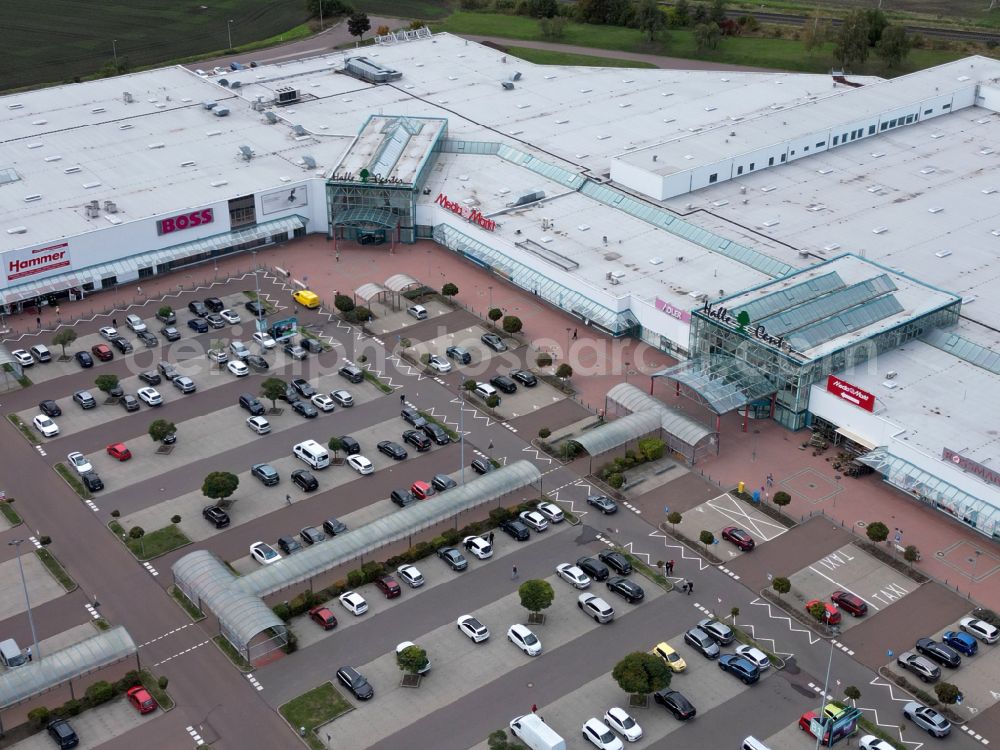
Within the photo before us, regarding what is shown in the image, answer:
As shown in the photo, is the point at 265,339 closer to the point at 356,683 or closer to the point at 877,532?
the point at 356,683

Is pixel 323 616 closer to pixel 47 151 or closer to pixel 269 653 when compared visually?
pixel 269 653

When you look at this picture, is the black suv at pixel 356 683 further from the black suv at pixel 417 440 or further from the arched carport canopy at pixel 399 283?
the arched carport canopy at pixel 399 283

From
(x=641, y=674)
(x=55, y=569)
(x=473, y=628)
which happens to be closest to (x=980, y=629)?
(x=641, y=674)

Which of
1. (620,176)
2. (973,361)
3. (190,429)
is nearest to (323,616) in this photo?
(190,429)

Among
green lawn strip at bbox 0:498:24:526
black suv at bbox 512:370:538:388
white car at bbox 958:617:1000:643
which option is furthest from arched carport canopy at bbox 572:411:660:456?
green lawn strip at bbox 0:498:24:526

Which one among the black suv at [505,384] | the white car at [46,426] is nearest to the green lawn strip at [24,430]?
the white car at [46,426]
